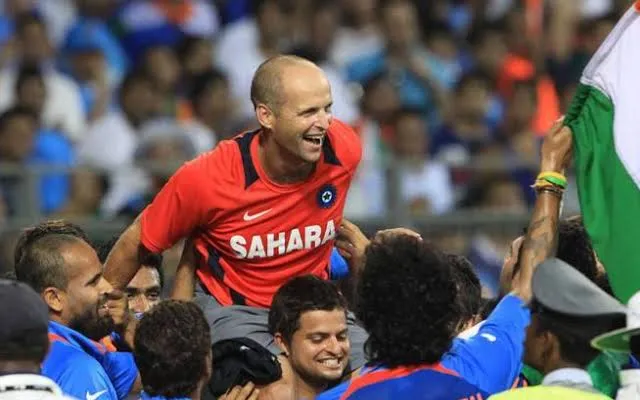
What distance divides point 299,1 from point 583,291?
11.1m

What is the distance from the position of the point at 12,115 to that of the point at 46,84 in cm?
116

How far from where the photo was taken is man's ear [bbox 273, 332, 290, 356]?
7.55 m

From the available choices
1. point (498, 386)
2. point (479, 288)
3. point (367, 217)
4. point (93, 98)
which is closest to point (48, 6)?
point (93, 98)

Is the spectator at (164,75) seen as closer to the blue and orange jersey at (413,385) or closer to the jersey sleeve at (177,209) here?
the jersey sleeve at (177,209)

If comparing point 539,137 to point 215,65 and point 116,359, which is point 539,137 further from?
point 116,359

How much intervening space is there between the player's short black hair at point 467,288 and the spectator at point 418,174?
20.2ft


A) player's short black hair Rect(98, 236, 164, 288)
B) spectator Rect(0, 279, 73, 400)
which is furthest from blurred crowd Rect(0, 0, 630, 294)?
spectator Rect(0, 279, 73, 400)

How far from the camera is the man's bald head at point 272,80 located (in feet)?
25.9

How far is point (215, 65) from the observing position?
1592 centimetres

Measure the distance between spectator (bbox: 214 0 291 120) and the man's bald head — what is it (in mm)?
7638

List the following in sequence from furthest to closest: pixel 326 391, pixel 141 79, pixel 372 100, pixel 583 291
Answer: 1. pixel 372 100
2. pixel 141 79
3. pixel 326 391
4. pixel 583 291

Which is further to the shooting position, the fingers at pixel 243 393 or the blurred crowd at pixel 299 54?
the blurred crowd at pixel 299 54

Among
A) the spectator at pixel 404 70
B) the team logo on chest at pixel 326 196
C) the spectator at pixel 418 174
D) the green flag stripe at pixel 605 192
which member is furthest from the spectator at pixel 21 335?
the spectator at pixel 404 70

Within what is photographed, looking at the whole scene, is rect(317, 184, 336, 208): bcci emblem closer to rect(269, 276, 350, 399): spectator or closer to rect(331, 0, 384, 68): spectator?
rect(269, 276, 350, 399): spectator
